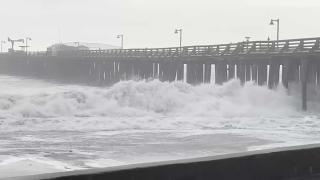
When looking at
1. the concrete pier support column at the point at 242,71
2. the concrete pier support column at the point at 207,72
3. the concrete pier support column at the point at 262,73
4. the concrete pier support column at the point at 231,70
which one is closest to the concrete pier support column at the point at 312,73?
the concrete pier support column at the point at 262,73

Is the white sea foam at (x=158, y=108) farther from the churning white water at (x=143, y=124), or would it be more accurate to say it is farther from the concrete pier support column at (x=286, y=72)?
the concrete pier support column at (x=286, y=72)

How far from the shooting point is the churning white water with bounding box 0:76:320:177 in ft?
34.5

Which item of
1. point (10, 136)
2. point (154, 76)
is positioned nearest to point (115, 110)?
point (10, 136)

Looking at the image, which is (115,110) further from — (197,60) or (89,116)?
(197,60)

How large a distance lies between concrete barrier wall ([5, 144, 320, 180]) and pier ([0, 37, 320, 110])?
1924cm

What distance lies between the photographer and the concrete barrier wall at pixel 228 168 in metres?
4.50

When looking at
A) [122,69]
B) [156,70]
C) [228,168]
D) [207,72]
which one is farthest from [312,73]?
[122,69]

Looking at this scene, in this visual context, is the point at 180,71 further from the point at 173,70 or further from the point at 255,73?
the point at 255,73

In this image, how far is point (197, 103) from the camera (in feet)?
84.5

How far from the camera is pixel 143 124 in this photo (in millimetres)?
17047

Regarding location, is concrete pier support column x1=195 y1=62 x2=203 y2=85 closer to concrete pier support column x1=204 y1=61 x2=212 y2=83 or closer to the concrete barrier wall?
concrete pier support column x1=204 y1=61 x2=212 y2=83

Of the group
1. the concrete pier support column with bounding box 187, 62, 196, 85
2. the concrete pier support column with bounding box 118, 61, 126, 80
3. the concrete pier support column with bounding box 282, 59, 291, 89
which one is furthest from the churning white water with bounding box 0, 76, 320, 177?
the concrete pier support column with bounding box 118, 61, 126, 80

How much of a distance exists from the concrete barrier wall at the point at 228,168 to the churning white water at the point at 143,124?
4.00 meters

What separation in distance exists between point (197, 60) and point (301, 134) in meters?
21.1
